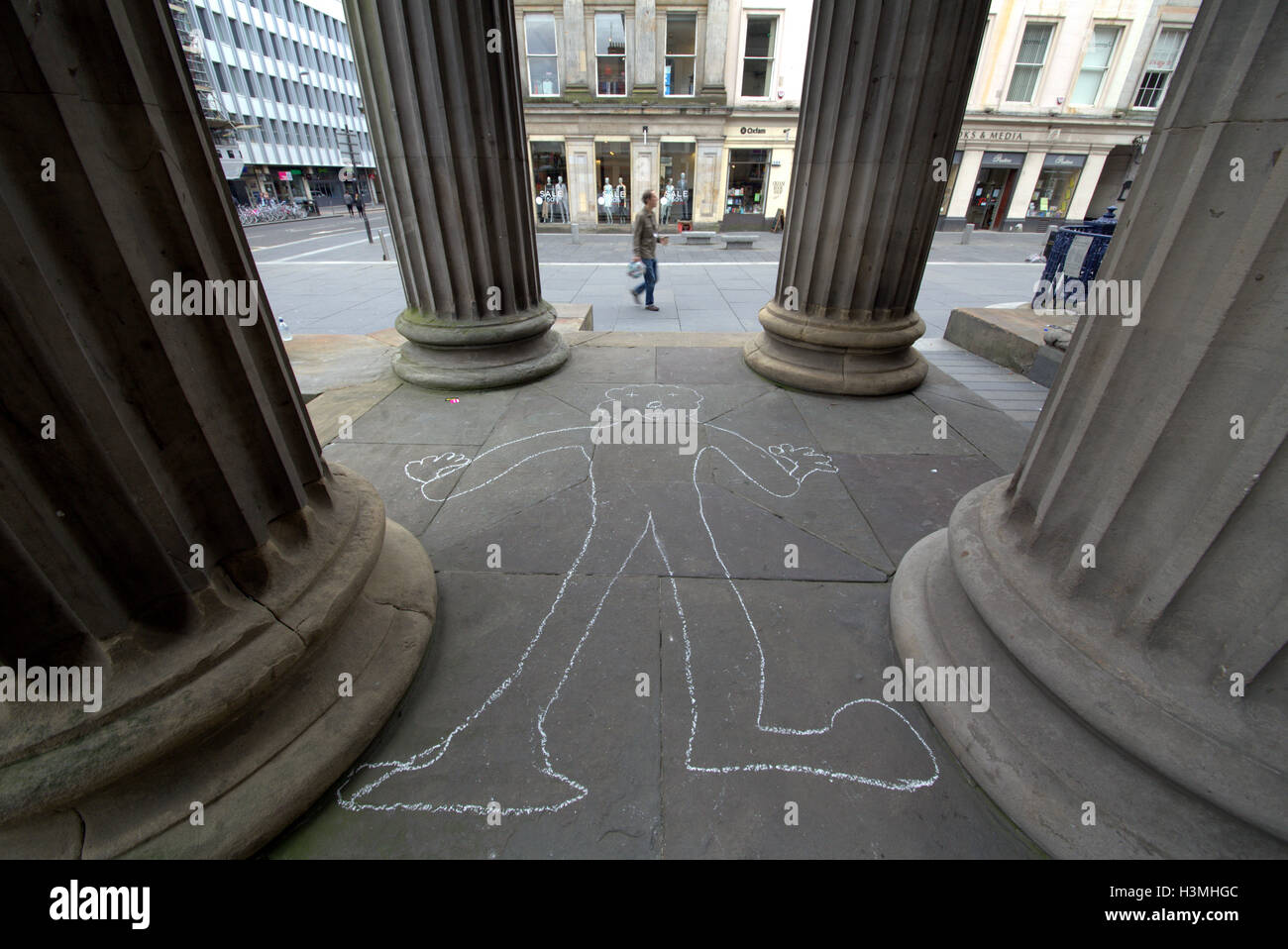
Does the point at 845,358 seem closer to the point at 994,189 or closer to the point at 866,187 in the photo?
the point at 866,187

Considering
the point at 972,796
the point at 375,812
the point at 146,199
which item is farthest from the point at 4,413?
the point at 972,796

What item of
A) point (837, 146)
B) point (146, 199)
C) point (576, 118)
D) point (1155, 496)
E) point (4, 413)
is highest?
point (576, 118)

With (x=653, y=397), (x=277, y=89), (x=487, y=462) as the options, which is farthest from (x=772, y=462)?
(x=277, y=89)

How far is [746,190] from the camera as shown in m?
24.7

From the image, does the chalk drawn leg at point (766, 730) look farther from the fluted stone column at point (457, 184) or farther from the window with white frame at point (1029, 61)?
the window with white frame at point (1029, 61)

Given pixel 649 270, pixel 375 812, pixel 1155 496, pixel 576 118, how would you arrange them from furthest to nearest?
pixel 576 118
pixel 649 270
pixel 375 812
pixel 1155 496

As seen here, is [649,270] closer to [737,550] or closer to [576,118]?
[737,550]

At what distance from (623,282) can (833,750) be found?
11.7 metres

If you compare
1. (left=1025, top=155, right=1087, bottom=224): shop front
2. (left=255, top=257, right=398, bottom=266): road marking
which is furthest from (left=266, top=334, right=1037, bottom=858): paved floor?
(left=1025, top=155, right=1087, bottom=224): shop front

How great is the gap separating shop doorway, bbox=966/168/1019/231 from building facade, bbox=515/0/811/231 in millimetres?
9678

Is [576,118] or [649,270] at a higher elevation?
[576,118]

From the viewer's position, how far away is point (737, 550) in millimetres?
3035

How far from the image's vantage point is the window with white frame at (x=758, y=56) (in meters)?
21.5
